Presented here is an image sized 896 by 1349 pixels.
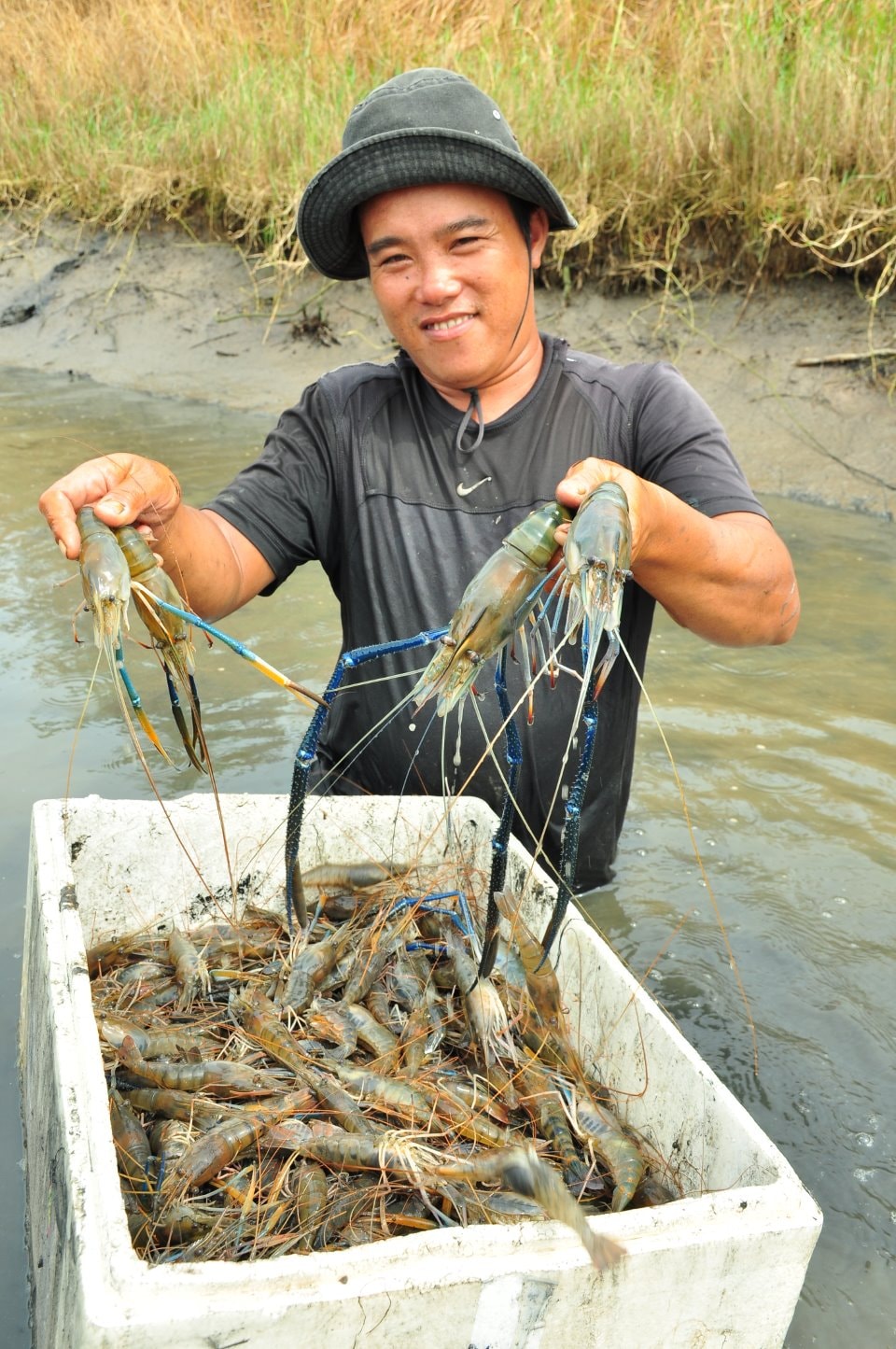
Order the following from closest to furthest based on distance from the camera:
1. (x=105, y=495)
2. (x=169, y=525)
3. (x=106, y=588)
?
1. (x=106, y=588)
2. (x=105, y=495)
3. (x=169, y=525)

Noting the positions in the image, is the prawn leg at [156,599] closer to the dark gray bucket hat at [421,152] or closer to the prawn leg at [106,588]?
the prawn leg at [106,588]

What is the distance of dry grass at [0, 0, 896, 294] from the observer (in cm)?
777

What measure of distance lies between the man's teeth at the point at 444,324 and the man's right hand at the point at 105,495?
3.02 feet

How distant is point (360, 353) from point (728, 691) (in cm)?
492

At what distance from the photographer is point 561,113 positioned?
887cm

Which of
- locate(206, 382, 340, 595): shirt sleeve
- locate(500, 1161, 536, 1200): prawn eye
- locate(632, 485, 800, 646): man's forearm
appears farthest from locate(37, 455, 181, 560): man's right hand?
locate(500, 1161, 536, 1200): prawn eye

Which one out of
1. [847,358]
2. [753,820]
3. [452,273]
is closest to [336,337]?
[847,358]

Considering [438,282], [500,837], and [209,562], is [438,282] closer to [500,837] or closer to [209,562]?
[209,562]

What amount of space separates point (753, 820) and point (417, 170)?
2584 mm

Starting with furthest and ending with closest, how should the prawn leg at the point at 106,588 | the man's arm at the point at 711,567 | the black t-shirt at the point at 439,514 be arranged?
the black t-shirt at the point at 439,514 < the man's arm at the point at 711,567 < the prawn leg at the point at 106,588

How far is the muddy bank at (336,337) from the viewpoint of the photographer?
7.54 meters

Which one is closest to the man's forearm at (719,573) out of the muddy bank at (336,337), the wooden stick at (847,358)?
the muddy bank at (336,337)

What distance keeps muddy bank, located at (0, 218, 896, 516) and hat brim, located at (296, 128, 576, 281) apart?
4543mm

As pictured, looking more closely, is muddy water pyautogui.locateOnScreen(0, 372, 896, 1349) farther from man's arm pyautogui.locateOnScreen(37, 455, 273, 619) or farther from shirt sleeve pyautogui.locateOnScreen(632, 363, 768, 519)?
shirt sleeve pyautogui.locateOnScreen(632, 363, 768, 519)
